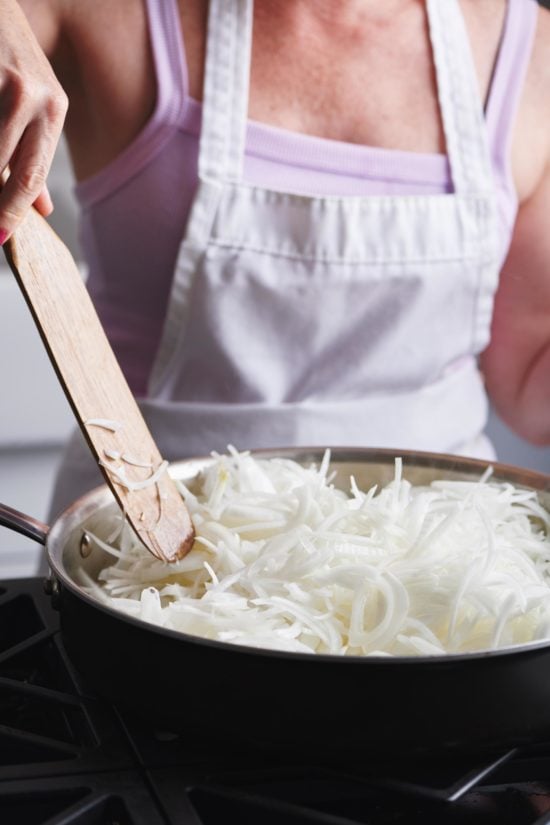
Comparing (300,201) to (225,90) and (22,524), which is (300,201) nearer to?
(225,90)

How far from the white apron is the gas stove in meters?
0.61

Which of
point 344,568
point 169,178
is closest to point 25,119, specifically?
point 344,568

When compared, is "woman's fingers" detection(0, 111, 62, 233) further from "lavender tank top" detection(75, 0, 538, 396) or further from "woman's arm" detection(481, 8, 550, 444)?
"woman's arm" detection(481, 8, 550, 444)

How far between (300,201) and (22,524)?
0.59 meters

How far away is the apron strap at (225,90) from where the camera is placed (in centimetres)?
112

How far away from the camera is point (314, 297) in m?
1.16

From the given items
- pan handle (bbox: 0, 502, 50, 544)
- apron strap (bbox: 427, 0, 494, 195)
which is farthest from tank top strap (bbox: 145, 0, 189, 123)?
pan handle (bbox: 0, 502, 50, 544)

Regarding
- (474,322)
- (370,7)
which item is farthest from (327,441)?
(370,7)

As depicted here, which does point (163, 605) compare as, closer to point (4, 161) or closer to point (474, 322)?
point (4, 161)

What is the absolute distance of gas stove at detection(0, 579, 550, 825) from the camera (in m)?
0.51

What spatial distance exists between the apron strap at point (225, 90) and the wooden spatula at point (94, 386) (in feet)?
1.44

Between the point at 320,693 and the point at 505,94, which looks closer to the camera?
the point at 320,693

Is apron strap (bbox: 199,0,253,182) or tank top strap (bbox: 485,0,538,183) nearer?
apron strap (bbox: 199,0,253,182)

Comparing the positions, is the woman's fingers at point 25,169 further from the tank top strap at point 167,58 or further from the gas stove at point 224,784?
the tank top strap at point 167,58
